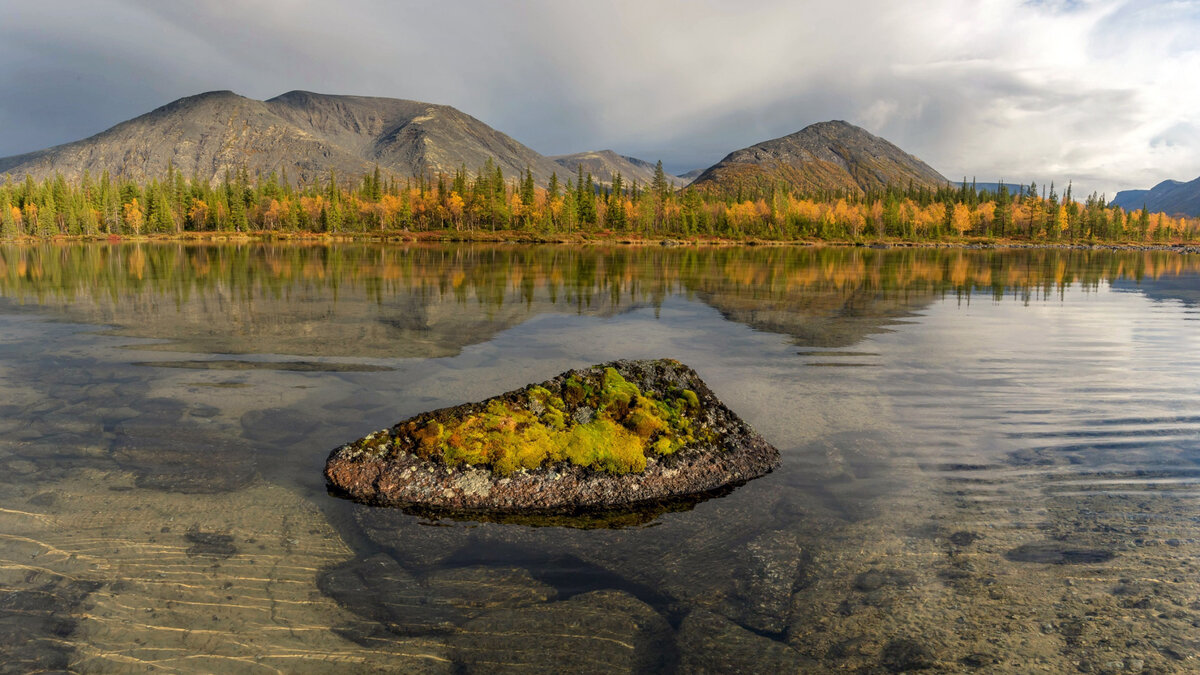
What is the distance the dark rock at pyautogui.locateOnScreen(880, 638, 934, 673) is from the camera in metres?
6.00

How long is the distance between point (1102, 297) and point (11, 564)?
53.6 meters

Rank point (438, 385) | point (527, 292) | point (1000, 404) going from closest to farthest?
point (1000, 404) → point (438, 385) → point (527, 292)

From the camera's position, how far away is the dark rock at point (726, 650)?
237 inches

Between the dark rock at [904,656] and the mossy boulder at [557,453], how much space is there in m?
4.18

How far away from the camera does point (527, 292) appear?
40.6 metres

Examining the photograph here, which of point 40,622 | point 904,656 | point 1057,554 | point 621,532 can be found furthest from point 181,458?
point 1057,554

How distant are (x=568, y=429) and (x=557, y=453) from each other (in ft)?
1.97

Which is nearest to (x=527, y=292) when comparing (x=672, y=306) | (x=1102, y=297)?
(x=672, y=306)

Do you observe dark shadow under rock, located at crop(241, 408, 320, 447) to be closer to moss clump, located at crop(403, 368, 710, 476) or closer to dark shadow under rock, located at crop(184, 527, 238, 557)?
moss clump, located at crop(403, 368, 710, 476)

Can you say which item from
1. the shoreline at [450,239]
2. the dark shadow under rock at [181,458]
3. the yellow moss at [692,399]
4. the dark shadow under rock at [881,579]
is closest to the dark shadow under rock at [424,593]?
the dark shadow under rock at [881,579]

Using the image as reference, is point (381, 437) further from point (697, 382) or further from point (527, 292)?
point (527, 292)

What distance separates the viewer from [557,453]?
1038cm

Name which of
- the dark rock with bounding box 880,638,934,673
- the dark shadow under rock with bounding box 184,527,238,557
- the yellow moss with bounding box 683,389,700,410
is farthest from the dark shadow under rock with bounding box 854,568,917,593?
the dark shadow under rock with bounding box 184,527,238,557

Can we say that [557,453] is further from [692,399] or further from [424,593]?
[424,593]
